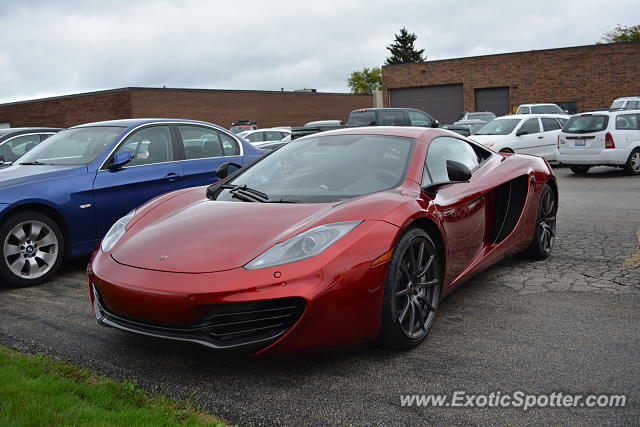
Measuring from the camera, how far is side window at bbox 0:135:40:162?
10.4 metres

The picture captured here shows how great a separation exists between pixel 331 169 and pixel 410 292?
1126 mm

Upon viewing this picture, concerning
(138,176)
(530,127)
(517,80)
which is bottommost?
(530,127)

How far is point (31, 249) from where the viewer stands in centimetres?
559

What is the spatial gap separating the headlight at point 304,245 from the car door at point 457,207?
984 mm

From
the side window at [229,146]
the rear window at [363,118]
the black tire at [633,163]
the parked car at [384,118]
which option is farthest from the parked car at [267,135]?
the side window at [229,146]

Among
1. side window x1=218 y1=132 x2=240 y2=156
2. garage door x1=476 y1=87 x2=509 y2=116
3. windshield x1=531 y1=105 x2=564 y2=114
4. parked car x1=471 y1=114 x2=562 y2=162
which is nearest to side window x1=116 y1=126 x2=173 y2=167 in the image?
side window x1=218 y1=132 x2=240 y2=156

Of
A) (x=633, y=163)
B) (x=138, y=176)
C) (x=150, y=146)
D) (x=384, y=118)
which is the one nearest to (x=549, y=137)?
(x=633, y=163)

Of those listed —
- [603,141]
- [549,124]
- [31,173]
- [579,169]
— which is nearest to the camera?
[31,173]

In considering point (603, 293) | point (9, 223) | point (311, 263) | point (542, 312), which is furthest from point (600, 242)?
point (9, 223)

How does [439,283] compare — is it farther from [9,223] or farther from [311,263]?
[9,223]

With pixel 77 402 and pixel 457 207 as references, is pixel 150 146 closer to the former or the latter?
pixel 457 207

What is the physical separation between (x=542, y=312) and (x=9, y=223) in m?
4.46

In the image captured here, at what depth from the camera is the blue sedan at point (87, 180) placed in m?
5.53

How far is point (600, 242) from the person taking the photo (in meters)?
6.63
